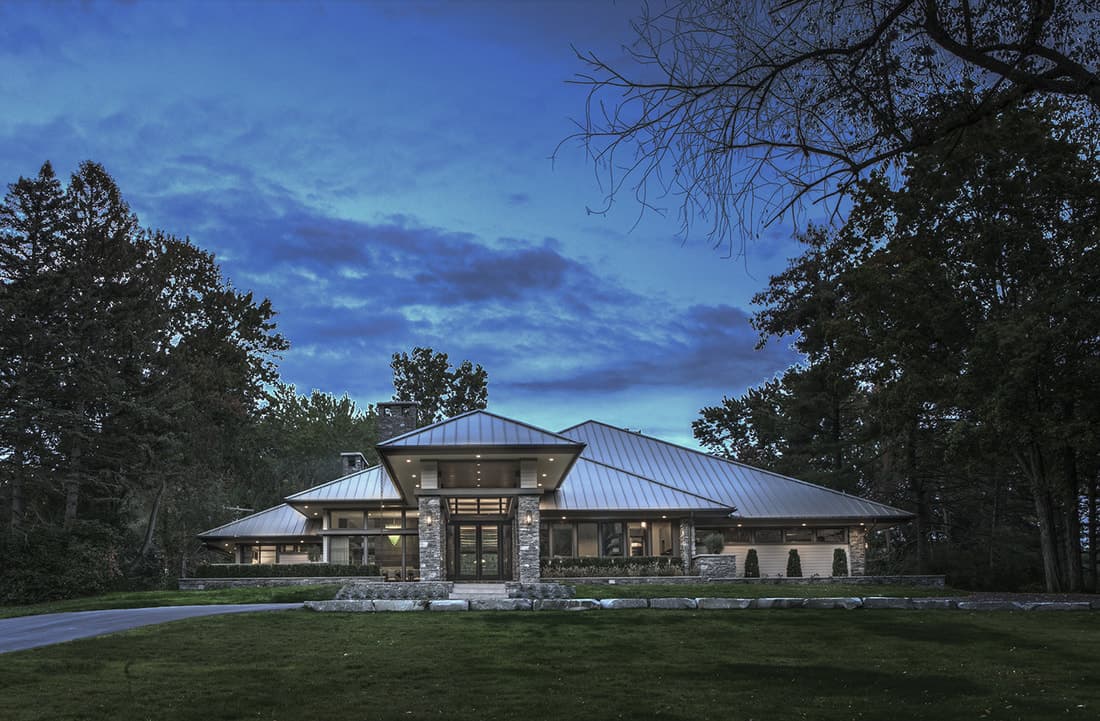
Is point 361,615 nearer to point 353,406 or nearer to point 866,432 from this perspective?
point 866,432

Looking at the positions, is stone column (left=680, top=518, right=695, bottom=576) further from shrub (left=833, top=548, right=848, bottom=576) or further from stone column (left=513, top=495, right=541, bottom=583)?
stone column (left=513, top=495, right=541, bottom=583)

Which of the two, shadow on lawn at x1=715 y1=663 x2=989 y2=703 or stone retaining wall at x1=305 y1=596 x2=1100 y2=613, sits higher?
shadow on lawn at x1=715 y1=663 x2=989 y2=703

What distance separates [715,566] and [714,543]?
168cm

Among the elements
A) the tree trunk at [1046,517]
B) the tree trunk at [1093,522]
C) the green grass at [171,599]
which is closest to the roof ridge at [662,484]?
the tree trunk at [1046,517]

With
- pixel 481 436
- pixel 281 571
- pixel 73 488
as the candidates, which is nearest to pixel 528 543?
pixel 481 436

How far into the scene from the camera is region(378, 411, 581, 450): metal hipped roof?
24.9 meters

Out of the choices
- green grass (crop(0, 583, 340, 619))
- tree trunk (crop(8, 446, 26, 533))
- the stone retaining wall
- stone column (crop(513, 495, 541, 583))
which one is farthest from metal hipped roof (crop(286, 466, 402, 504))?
the stone retaining wall

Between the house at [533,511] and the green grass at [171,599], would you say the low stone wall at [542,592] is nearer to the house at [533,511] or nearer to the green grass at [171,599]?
the house at [533,511]

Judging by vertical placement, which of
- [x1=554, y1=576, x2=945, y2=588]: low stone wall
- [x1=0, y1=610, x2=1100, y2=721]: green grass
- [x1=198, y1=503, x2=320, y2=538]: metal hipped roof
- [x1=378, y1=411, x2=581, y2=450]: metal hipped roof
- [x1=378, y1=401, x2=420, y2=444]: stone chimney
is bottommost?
[x1=554, y1=576, x2=945, y2=588]: low stone wall

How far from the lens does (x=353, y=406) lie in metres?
74.1

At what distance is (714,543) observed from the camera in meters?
31.7

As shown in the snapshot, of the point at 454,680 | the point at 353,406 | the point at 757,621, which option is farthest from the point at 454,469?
the point at 353,406

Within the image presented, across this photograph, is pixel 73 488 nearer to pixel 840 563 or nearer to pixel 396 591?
pixel 396 591

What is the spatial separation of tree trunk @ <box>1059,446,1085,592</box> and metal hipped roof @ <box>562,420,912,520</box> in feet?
30.1
